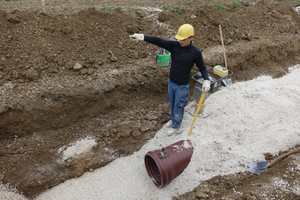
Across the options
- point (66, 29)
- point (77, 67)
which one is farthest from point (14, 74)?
point (66, 29)

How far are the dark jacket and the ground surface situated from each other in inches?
53.2

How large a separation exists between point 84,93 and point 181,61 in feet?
7.37

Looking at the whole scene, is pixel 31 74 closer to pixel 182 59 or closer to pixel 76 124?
pixel 76 124

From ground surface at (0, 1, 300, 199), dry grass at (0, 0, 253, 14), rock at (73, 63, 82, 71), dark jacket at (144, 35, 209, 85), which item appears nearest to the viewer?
dark jacket at (144, 35, 209, 85)

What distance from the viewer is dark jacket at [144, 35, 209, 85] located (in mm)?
3197

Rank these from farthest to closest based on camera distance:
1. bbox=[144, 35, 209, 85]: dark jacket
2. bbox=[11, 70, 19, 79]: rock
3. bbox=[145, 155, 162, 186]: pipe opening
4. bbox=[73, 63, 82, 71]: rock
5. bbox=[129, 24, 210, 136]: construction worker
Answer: bbox=[73, 63, 82, 71]: rock < bbox=[11, 70, 19, 79]: rock < bbox=[145, 155, 162, 186]: pipe opening < bbox=[144, 35, 209, 85]: dark jacket < bbox=[129, 24, 210, 136]: construction worker

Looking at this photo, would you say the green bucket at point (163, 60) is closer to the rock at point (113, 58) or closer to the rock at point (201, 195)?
the rock at point (113, 58)

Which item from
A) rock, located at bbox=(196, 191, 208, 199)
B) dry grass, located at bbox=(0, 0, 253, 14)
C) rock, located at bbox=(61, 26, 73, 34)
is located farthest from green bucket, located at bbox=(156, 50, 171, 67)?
dry grass, located at bbox=(0, 0, 253, 14)

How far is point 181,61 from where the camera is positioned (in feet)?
10.7

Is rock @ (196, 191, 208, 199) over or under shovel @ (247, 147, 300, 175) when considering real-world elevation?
under

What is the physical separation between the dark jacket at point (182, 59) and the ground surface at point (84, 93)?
4.43 feet

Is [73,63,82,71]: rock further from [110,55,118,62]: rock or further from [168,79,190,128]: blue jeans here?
[168,79,190,128]: blue jeans

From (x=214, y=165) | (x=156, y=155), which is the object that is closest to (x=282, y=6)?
(x=214, y=165)

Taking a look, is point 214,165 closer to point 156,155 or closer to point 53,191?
point 156,155
